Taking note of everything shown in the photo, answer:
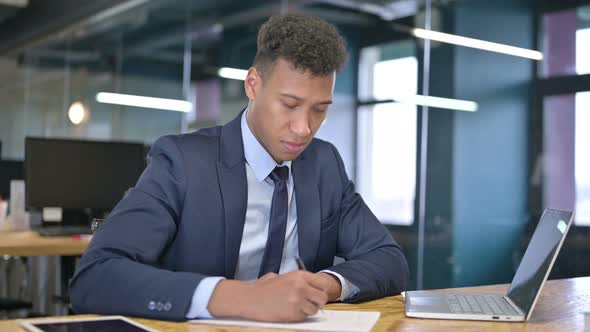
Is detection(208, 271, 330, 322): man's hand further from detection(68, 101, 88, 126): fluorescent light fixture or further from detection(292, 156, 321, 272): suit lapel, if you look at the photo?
detection(68, 101, 88, 126): fluorescent light fixture

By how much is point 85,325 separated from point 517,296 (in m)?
0.87

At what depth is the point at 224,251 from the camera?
1658 millimetres

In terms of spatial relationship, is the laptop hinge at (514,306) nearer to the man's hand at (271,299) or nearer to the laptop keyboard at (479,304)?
the laptop keyboard at (479,304)

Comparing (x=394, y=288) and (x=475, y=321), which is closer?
(x=475, y=321)

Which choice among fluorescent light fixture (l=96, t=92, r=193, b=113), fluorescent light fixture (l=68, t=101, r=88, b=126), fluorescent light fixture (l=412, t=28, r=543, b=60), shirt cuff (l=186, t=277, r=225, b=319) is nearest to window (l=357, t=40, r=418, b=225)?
fluorescent light fixture (l=412, t=28, r=543, b=60)

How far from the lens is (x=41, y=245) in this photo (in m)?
3.29

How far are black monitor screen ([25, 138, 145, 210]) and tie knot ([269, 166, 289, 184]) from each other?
94.1 inches

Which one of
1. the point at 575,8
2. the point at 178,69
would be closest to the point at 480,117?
the point at 575,8

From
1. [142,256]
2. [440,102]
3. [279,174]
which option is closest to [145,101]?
[440,102]

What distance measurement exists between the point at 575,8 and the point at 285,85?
3188 mm

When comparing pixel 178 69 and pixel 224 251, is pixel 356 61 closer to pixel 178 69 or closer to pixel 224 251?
pixel 178 69

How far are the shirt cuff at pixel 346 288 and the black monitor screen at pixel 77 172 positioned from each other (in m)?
2.62

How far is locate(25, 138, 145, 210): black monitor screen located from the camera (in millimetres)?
3895

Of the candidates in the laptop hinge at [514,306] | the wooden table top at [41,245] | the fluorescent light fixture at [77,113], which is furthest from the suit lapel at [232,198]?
the fluorescent light fixture at [77,113]
